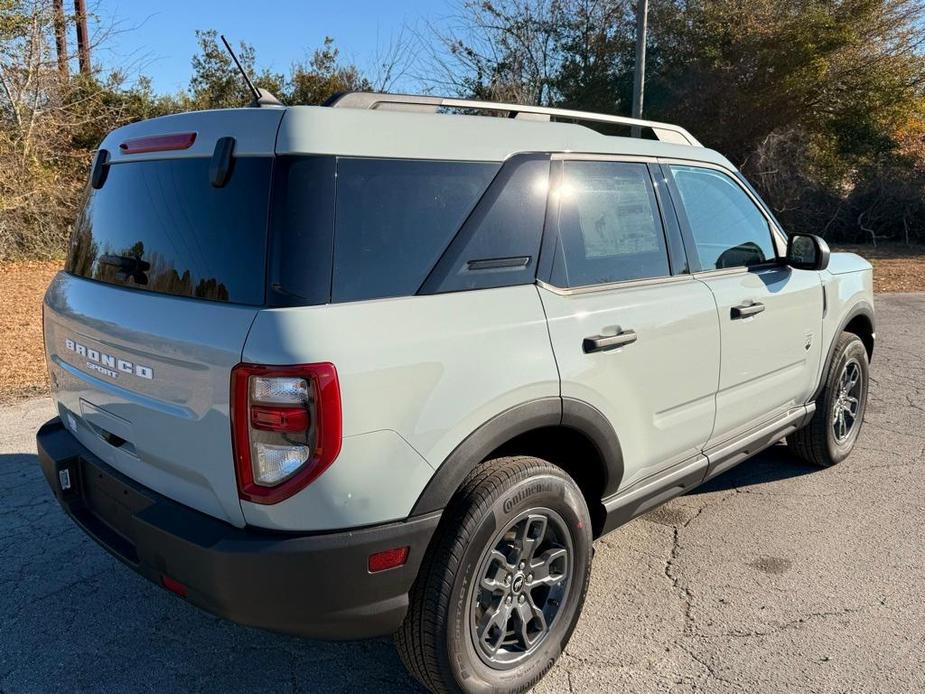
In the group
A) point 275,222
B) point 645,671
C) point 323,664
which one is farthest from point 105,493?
point 645,671

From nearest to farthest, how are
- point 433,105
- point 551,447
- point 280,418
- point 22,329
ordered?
point 280,418, point 433,105, point 551,447, point 22,329

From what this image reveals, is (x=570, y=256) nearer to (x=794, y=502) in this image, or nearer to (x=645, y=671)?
(x=645, y=671)

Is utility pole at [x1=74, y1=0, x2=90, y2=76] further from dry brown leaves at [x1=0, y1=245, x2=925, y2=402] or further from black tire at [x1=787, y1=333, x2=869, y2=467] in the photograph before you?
black tire at [x1=787, y1=333, x2=869, y2=467]

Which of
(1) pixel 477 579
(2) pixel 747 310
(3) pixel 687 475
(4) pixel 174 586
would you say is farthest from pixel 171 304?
(2) pixel 747 310

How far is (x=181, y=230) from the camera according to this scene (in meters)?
2.21

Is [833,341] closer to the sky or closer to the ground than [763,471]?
closer to the sky

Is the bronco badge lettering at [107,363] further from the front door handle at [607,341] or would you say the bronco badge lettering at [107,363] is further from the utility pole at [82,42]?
the utility pole at [82,42]

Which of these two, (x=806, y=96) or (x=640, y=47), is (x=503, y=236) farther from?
(x=806, y=96)

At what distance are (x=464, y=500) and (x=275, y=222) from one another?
38.7 inches

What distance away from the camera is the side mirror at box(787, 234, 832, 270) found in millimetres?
3633

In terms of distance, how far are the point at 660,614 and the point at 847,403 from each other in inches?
95.5

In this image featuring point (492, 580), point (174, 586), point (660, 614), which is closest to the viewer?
point (174, 586)

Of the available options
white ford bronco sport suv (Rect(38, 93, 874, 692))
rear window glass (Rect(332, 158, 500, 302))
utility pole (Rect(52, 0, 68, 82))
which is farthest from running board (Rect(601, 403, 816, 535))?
utility pole (Rect(52, 0, 68, 82))

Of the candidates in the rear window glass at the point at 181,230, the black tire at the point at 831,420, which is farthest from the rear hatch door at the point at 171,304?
the black tire at the point at 831,420
